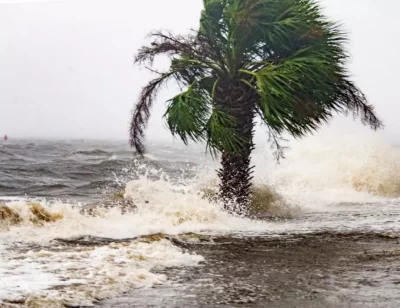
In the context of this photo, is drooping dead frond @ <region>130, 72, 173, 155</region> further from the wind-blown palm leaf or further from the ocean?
the ocean

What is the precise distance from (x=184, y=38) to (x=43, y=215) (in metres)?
3.01

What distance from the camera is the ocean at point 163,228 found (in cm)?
324

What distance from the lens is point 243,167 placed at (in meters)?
7.39

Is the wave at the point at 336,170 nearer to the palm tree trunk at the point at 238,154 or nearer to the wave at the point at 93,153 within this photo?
the palm tree trunk at the point at 238,154

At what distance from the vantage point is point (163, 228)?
5785 mm

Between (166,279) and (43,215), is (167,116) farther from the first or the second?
(166,279)

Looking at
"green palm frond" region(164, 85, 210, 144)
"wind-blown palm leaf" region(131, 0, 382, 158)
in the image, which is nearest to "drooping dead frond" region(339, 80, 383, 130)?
"wind-blown palm leaf" region(131, 0, 382, 158)

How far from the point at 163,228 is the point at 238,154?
177cm

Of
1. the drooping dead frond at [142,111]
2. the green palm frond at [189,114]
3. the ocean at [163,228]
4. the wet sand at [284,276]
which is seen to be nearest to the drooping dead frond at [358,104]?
the ocean at [163,228]

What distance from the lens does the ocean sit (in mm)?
3236

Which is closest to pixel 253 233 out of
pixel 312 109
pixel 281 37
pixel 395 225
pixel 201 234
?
pixel 201 234

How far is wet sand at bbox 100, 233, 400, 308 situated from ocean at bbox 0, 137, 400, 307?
0.06 ft

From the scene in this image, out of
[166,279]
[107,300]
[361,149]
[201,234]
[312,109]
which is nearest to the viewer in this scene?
[107,300]

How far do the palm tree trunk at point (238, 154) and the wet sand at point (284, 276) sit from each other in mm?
Answer: 2181
